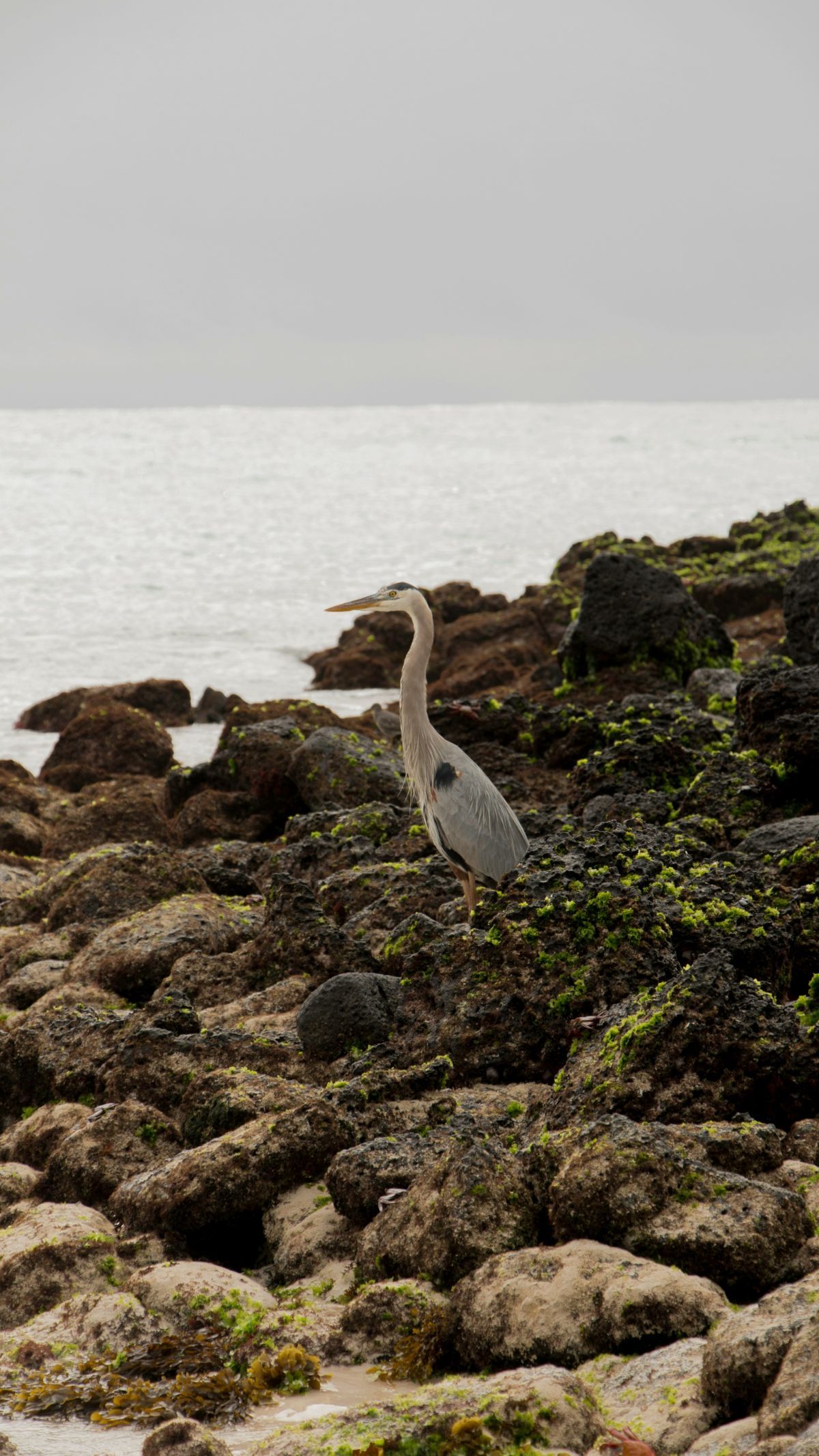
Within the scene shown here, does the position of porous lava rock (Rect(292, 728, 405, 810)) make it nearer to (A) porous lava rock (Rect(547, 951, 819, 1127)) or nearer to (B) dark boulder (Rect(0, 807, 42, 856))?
(B) dark boulder (Rect(0, 807, 42, 856))

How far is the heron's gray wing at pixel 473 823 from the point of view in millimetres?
6887

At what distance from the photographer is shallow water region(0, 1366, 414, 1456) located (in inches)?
141

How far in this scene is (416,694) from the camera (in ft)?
25.4

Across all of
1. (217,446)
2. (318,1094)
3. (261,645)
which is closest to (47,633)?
(261,645)

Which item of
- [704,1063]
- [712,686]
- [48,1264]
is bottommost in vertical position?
[48,1264]

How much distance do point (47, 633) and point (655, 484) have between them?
31.1 m

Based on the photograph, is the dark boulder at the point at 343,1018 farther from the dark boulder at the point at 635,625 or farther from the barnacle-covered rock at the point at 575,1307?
the dark boulder at the point at 635,625

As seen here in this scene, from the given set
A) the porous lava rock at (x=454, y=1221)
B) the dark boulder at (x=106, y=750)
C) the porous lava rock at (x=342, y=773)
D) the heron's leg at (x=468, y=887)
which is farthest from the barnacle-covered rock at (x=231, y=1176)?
the dark boulder at (x=106, y=750)

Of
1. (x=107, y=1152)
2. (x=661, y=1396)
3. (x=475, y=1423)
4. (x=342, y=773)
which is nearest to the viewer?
(x=475, y=1423)

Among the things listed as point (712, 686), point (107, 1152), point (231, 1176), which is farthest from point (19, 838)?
point (231, 1176)

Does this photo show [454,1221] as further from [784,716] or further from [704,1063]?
[784,716]

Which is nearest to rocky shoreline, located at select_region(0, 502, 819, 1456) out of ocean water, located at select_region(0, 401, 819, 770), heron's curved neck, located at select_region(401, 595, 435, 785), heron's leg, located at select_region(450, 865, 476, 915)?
heron's leg, located at select_region(450, 865, 476, 915)

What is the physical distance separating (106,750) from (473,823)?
25.7 ft

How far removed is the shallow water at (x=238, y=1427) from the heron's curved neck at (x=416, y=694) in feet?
13.1
